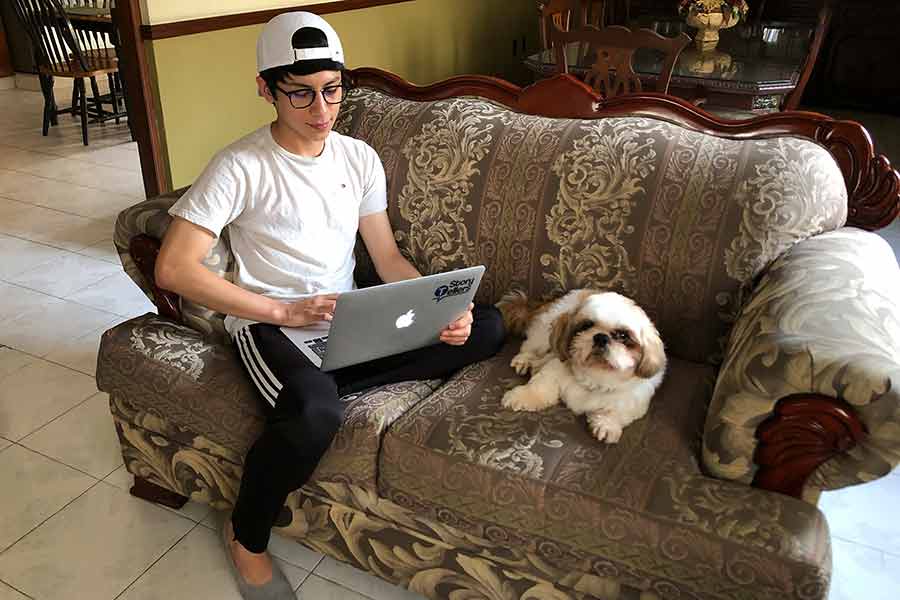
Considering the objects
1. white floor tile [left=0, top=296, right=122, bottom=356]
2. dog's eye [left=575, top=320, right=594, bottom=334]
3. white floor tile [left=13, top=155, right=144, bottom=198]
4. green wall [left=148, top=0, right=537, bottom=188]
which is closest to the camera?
dog's eye [left=575, top=320, right=594, bottom=334]

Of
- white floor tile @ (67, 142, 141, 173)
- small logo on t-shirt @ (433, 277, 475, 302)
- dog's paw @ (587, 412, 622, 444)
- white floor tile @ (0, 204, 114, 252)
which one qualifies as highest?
small logo on t-shirt @ (433, 277, 475, 302)

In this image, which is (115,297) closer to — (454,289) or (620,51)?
(454,289)

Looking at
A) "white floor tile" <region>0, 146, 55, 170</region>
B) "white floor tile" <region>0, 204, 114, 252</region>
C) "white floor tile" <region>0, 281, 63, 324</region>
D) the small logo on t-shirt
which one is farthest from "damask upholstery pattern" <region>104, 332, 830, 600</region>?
"white floor tile" <region>0, 146, 55, 170</region>

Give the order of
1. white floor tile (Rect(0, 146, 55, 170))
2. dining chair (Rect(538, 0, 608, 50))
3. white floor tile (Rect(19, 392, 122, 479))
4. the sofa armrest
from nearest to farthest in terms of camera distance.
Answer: the sofa armrest → white floor tile (Rect(19, 392, 122, 479)) → dining chair (Rect(538, 0, 608, 50)) → white floor tile (Rect(0, 146, 55, 170))

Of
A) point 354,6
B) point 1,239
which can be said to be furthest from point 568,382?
point 1,239

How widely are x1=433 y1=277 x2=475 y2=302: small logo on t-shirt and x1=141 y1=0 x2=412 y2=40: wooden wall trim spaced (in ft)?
6.29

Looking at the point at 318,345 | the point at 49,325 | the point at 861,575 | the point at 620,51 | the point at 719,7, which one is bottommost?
the point at 861,575

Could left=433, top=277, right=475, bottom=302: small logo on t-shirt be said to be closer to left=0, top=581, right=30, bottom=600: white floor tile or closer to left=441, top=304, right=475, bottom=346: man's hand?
left=441, top=304, right=475, bottom=346: man's hand

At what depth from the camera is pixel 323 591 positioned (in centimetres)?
159

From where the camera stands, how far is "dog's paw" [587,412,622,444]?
137 centimetres

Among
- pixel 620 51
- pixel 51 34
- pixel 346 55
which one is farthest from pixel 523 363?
pixel 51 34

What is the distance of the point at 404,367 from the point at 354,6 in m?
2.54

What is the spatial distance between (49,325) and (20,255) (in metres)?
0.73

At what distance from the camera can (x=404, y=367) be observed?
1.58 m
